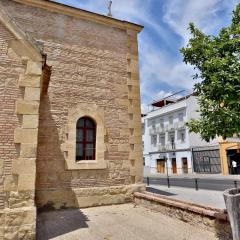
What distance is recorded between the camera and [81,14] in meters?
10.4

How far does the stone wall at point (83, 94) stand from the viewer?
8.77m

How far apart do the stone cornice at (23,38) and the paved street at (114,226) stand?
4.43m

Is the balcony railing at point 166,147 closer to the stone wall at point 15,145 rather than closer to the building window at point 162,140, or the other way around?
the building window at point 162,140

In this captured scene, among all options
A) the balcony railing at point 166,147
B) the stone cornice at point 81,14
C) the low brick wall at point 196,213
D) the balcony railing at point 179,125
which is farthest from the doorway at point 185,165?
the low brick wall at point 196,213

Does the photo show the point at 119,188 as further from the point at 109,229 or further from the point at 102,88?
the point at 102,88

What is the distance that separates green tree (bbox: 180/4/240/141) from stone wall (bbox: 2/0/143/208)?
4635 mm

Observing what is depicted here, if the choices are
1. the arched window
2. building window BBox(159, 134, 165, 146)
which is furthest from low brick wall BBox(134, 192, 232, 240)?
building window BBox(159, 134, 165, 146)

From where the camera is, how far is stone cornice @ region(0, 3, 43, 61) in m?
6.10

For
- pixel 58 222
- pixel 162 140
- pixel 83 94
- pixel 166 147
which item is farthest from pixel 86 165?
pixel 162 140

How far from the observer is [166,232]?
19.7ft

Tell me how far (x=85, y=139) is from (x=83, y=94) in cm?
179

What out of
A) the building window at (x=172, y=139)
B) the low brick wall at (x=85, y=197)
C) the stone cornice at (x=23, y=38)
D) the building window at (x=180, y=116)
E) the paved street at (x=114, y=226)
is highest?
the building window at (x=180, y=116)

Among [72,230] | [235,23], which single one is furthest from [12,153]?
[235,23]

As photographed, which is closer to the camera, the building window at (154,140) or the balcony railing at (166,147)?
the balcony railing at (166,147)
